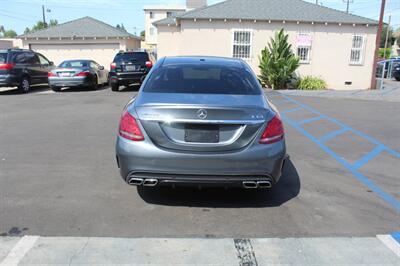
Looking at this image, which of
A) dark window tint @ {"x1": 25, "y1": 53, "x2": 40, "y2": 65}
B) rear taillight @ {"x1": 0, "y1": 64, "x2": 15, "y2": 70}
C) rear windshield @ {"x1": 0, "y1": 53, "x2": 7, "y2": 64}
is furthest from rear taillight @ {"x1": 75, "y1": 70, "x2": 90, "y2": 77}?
rear windshield @ {"x1": 0, "y1": 53, "x2": 7, "y2": 64}

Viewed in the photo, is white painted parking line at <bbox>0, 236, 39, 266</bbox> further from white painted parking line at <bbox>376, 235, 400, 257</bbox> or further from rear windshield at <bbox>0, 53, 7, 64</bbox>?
rear windshield at <bbox>0, 53, 7, 64</bbox>

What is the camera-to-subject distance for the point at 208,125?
3785mm

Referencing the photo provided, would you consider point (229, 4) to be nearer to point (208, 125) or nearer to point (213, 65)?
point (213, 65)

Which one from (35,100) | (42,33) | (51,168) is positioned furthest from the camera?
(42,33)

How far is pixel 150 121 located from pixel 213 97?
743mm

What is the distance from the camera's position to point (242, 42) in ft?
59.0

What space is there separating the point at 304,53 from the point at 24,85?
12.6 meters

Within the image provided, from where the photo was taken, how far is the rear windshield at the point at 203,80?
4.43 meters

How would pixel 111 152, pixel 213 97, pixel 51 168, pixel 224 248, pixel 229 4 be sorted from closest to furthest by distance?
pixel 224 248
pixel 213 97
pixel 51 168
pixel 111 152
pixel 229 4

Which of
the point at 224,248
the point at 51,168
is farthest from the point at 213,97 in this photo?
the point at 51,168

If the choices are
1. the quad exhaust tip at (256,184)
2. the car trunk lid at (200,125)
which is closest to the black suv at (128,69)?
the car trunk lid at (200,125)

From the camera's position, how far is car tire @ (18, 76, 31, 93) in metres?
15.3

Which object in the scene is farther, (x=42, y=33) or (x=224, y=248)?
(x=42, y=33)

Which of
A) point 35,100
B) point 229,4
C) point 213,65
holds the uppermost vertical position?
point 229,4
